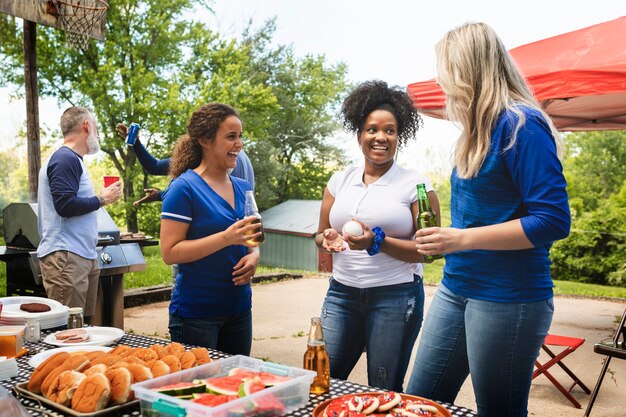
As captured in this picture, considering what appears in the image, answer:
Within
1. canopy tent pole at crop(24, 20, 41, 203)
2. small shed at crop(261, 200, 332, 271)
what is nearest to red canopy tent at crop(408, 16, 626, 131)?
canopy tent pole at crop(24, 20, 41, 203)

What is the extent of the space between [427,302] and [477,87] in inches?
300

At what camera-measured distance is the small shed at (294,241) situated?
16.2 meters

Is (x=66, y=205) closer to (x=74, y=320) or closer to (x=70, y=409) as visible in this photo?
(x=74, y=320)

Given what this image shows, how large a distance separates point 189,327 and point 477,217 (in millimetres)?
1214

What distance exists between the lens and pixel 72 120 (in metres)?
3.50

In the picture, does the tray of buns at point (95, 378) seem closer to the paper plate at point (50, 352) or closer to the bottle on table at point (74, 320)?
the paper plate at point (50, 352)

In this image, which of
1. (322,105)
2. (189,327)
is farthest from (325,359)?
(322,105)

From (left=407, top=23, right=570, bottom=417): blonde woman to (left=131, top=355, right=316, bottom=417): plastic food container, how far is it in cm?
63

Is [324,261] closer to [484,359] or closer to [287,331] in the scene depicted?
[287,331]

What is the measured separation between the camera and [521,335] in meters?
1.65

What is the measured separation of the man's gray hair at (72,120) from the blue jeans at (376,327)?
7.00 feet

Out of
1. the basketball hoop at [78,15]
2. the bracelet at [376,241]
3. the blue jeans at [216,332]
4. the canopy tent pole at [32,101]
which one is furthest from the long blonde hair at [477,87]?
the canopy tent pole at [32,101]

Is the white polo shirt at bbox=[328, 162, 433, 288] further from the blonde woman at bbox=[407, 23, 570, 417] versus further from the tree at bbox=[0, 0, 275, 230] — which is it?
the tree at bbox=[0, 0, 275, 230]

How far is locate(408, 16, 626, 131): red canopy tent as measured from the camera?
12.4 feet
